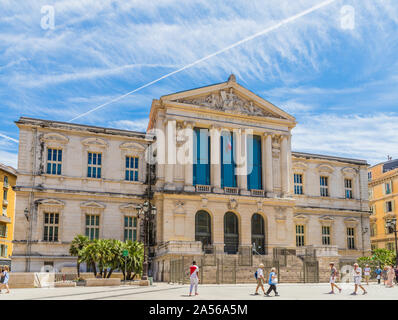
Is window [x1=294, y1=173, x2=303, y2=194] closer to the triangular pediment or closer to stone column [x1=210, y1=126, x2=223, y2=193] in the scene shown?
the triangular pediment

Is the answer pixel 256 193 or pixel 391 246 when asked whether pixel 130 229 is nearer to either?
Result: pixel 256 193

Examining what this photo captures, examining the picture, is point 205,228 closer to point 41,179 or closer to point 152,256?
point 152,256

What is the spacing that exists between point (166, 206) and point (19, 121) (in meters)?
15.0

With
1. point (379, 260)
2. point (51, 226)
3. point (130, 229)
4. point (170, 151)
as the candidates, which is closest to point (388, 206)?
point (379, 260)

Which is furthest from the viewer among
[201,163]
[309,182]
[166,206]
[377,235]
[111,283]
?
[377,235]

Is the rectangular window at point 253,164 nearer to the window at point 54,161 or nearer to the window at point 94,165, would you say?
the window at point 94,165

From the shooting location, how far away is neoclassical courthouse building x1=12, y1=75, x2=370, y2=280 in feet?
137

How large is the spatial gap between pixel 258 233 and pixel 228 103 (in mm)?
12839

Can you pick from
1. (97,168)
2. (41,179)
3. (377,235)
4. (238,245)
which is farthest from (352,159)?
(41,179)

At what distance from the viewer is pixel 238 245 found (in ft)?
146

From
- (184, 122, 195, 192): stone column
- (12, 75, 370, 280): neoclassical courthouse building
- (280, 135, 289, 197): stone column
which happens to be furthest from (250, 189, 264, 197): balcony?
(184, 122, 195, 192): stone column

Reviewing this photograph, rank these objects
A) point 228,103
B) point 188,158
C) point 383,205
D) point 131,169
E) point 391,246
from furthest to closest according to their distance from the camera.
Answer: point 383,205, point 391,246, point 228,103, point 131,169, point 188,158

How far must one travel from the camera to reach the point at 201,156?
148 feet

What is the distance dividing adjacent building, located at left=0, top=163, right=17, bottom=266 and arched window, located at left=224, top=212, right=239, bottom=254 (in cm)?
2968
